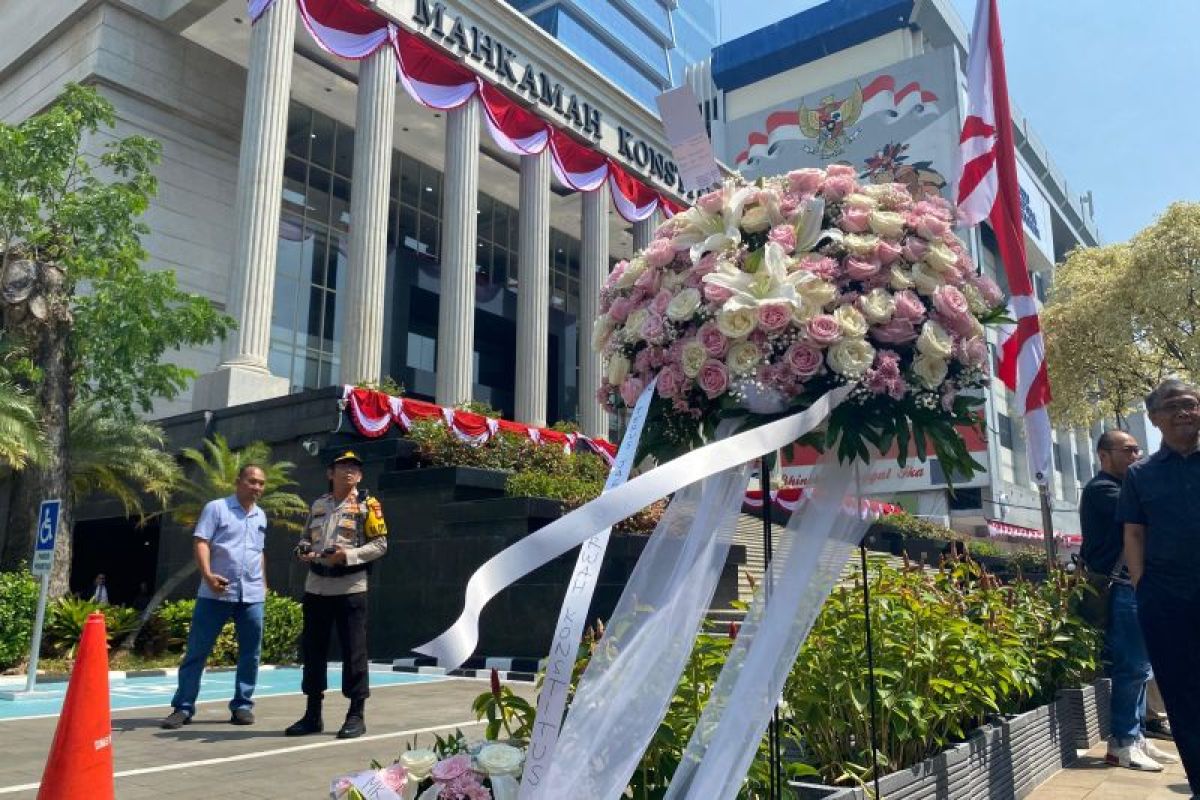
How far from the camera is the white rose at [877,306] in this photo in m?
2.90

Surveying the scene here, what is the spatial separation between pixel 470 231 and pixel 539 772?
78.5 ft

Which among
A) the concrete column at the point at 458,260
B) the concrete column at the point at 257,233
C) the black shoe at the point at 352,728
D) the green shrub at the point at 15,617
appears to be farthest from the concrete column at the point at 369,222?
the black shoe at the point at 352,728

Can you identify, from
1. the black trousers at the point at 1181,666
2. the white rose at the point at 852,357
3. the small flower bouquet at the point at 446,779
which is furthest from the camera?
the black trousers at the point at 1181,666

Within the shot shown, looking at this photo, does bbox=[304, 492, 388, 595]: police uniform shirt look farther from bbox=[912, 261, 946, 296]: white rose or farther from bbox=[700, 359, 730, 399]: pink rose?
bbox=[912, 261, 946, 296]: white rose

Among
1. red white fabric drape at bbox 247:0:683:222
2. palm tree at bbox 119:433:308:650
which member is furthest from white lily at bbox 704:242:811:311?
red white fabric drape at bbox 247:0:683:222

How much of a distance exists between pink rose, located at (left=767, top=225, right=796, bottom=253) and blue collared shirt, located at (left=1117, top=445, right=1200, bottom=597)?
222 cm

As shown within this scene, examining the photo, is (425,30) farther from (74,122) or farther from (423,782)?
(423,782)

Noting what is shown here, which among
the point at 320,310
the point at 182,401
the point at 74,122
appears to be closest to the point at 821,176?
the point at 74,122

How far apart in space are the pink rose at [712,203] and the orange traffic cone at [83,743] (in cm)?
303

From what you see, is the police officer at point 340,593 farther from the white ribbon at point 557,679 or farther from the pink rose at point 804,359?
the pink rose at point 804,359

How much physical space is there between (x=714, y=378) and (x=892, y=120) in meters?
55.8

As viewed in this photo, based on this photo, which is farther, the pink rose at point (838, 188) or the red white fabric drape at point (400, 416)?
the red white fabric drape at point (400, 416)

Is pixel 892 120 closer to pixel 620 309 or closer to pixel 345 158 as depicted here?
pixel 345 158

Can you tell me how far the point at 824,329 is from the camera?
2.83 m
